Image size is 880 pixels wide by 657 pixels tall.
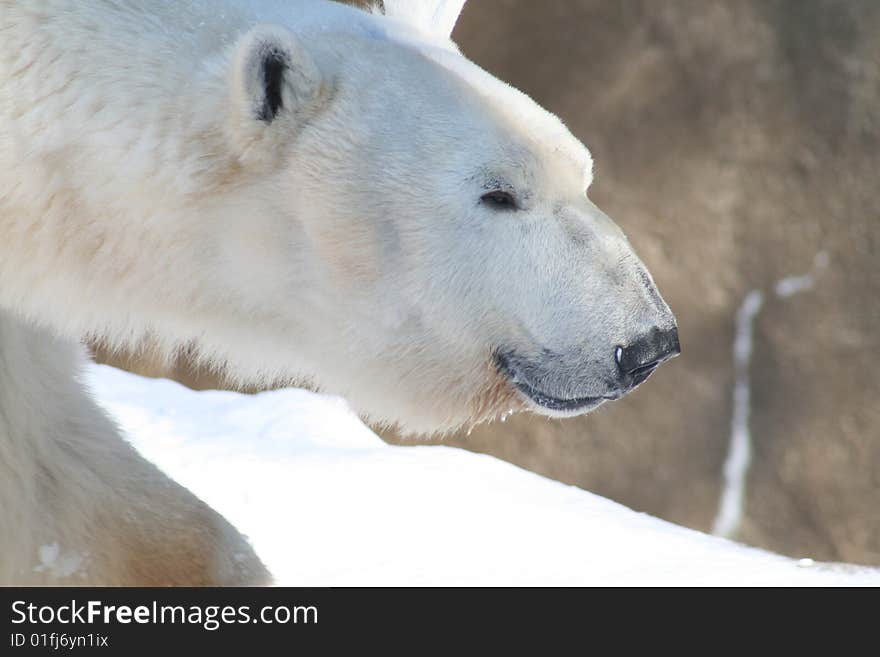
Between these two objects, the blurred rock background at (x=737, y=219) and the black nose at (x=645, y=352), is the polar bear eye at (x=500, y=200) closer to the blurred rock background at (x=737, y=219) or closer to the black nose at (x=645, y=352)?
the black nose at (x=645, y=352)

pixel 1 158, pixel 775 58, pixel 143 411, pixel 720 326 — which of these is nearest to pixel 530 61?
pixel 775 58

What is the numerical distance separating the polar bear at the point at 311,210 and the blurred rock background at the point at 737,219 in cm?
257

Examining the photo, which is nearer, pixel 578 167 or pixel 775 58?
pixel 578 167

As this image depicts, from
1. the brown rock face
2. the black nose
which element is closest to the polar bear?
the black nose

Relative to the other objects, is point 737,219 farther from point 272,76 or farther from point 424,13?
point 272,76

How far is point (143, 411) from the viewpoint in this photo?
3.19 meters

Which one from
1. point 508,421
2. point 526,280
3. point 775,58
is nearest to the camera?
point 526,280

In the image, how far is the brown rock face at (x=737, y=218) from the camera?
384 cm

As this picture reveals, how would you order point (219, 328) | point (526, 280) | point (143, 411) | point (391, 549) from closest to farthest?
point (526, 280), point (219, 328), point (391, 549), point (143, 411)

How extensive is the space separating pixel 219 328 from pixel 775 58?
2.86 meters

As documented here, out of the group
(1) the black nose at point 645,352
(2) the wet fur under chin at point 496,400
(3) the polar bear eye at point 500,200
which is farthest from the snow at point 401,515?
(3) the polar bear eye at point 500,200

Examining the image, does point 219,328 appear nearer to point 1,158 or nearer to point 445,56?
point 1,158

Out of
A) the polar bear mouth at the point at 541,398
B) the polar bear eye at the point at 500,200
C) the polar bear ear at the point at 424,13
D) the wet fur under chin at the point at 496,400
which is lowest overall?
the wet fur under chin at the point at 496,400

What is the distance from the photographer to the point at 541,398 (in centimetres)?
148
